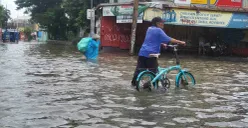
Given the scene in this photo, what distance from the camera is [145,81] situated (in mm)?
8633

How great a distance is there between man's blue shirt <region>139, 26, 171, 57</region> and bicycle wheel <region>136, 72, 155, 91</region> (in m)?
0.45

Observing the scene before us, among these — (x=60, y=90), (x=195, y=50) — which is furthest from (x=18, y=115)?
(x=195, y=50)

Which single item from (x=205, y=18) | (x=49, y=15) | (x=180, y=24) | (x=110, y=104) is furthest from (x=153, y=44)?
(x=49, y=15)

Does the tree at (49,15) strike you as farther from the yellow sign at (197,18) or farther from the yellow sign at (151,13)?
the yellow sign at (197,18)

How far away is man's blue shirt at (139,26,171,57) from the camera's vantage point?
8.47 metres

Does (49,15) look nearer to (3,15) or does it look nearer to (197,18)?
(3,15)

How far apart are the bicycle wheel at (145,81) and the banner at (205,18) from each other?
1176 cm

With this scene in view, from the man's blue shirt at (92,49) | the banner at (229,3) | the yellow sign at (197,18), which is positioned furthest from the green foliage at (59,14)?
the man's blue shirt at (92,49)

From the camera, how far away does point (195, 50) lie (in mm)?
25500

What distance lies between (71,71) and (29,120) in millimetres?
6669

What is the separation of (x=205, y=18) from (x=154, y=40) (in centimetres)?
1265

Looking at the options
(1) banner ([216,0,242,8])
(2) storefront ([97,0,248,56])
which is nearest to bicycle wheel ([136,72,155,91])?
(2) storefront ([97,0,248,56])

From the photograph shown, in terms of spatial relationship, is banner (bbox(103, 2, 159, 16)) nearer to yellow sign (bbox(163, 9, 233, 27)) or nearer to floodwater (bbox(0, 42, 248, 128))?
yellow sign (bbox(163, 9, 233, 27))

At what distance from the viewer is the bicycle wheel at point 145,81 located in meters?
8.56
